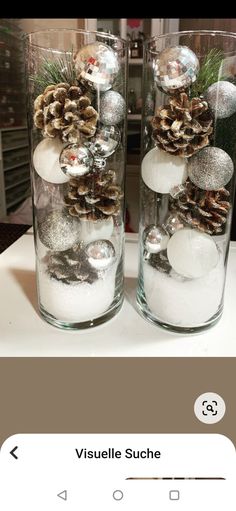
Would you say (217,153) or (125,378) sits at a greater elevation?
(217,153)

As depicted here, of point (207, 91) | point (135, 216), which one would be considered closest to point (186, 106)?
point (207, 91)

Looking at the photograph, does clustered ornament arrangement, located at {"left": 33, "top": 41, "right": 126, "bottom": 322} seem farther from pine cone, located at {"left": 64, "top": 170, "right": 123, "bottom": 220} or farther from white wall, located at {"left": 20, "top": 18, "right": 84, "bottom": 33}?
white wall, located at {"left": 20, "top": 18, "right": 84, "bottom": 33}

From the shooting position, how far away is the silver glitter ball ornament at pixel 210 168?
34 centimetres

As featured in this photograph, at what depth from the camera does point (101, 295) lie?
1.30ft

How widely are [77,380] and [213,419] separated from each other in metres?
0.11

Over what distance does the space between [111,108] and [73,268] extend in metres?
0.14

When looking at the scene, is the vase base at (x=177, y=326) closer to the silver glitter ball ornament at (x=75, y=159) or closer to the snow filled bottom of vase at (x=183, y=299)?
the snow filled bottom of vase at (x=183, y=299)

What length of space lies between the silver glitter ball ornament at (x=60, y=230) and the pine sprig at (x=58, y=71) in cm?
10

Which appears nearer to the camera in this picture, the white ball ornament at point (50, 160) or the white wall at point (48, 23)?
the white ball ornament at point (50, 160)

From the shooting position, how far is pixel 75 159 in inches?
13.1

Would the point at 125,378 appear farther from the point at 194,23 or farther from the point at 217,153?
the point at 194,23
